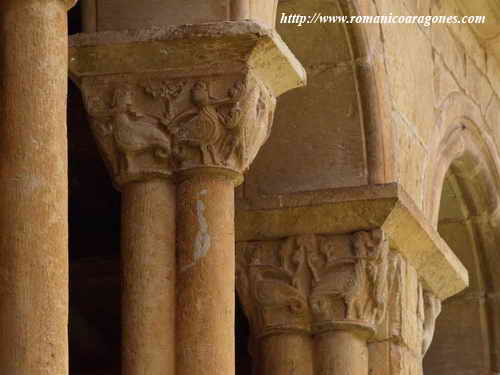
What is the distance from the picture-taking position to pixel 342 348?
25.9ft

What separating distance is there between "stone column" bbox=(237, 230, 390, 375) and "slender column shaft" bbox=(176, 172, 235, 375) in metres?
1.18

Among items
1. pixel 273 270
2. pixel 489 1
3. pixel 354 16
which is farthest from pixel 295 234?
pixel 489 1

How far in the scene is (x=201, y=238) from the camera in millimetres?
6691

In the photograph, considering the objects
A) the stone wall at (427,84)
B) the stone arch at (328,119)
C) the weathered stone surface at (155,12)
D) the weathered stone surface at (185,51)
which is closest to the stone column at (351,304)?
the stone arch at (328,119)

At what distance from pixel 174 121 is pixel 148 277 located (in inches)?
22.3

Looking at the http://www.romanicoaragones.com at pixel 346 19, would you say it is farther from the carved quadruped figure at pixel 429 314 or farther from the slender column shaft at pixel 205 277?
the slender column shaft at pixel 205 277

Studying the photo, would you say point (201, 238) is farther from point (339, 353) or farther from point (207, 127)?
point (339, 353)

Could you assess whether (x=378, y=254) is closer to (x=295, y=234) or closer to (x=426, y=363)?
(x=295, y=234)

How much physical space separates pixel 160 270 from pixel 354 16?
6.22 feet

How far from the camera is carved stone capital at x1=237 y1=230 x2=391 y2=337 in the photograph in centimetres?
786

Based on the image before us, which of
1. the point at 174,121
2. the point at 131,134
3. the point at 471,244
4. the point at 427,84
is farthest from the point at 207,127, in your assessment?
the point at 471,244

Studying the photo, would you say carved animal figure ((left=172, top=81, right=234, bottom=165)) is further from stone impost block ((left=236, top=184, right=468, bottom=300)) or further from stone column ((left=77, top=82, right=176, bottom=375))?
stone impost block ((left=236, top=184, right=468, bottom=300))

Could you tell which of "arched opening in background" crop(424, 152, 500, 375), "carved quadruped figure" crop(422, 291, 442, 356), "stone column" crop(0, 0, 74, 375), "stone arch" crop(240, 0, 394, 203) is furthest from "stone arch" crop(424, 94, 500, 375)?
"stone column" crop(0, 0, 74, 375)

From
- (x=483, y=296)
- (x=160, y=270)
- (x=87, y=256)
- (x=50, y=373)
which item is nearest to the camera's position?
(x=50, y=373)
